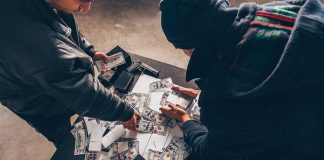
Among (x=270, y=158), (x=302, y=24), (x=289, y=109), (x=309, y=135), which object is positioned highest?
(x=302, y=24)

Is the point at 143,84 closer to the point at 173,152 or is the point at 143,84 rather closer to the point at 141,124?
the point at 141,124

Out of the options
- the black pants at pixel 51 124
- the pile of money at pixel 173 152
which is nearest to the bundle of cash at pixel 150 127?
the pile of money at pixel 173 152

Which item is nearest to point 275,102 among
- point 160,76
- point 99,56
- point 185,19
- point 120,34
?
point 185,19

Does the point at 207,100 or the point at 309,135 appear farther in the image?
the point at 207,100

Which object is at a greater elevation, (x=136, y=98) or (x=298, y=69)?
(x=298, y=69)

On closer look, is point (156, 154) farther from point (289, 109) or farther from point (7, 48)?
point (7, 48)

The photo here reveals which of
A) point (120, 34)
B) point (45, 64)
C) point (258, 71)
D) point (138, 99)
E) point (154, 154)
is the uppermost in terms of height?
point (258, 71)

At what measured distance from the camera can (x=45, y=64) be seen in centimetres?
143

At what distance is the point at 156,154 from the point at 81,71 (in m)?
0.68

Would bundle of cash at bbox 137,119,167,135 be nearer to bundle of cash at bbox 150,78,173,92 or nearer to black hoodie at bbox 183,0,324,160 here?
bundle of cash at bbox 150,78,173,92

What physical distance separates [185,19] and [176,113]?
0.71m

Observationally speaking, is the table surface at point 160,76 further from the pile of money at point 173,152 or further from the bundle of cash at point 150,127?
the pile of money at point 173,152

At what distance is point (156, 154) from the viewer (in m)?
1.80

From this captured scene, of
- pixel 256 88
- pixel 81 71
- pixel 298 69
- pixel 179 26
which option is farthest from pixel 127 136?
pixel 298 69
